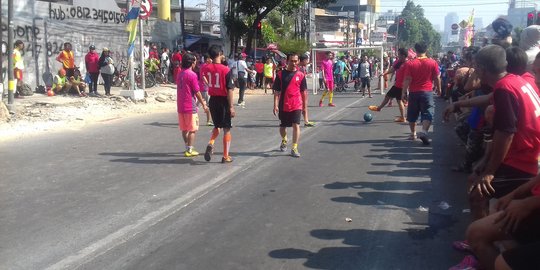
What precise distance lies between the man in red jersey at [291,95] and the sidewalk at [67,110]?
5634 mm

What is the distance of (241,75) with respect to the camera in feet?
61.7

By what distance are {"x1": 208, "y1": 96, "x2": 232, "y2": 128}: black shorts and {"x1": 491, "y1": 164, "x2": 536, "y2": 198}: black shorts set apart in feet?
17.5

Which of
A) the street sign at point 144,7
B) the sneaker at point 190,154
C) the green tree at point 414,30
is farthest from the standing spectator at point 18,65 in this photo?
the green tree at point 414,30

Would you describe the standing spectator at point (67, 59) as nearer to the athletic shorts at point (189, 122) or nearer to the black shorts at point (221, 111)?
the athletic shorts at point (189, 122)

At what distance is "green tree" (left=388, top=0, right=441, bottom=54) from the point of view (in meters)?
119

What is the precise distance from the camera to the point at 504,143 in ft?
12.8

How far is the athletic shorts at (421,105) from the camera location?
10906 mm

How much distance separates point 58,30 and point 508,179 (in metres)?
18.0

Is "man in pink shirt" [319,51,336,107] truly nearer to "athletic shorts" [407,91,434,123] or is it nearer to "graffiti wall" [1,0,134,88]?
"athletic shorts" [407,91,434,123]

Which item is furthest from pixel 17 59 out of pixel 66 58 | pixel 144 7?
pixel 144 7

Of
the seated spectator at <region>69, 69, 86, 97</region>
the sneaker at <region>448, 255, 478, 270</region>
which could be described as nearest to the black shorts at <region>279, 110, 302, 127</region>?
the sneaker at <region>448, 255, 478, 270</region>

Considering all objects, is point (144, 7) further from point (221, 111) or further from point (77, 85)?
point (221, 111)

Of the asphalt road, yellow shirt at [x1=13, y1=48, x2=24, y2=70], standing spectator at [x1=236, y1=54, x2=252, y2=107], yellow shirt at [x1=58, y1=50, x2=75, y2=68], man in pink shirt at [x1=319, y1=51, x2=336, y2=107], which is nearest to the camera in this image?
the asphalt road

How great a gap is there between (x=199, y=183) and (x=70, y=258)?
2.86 m
